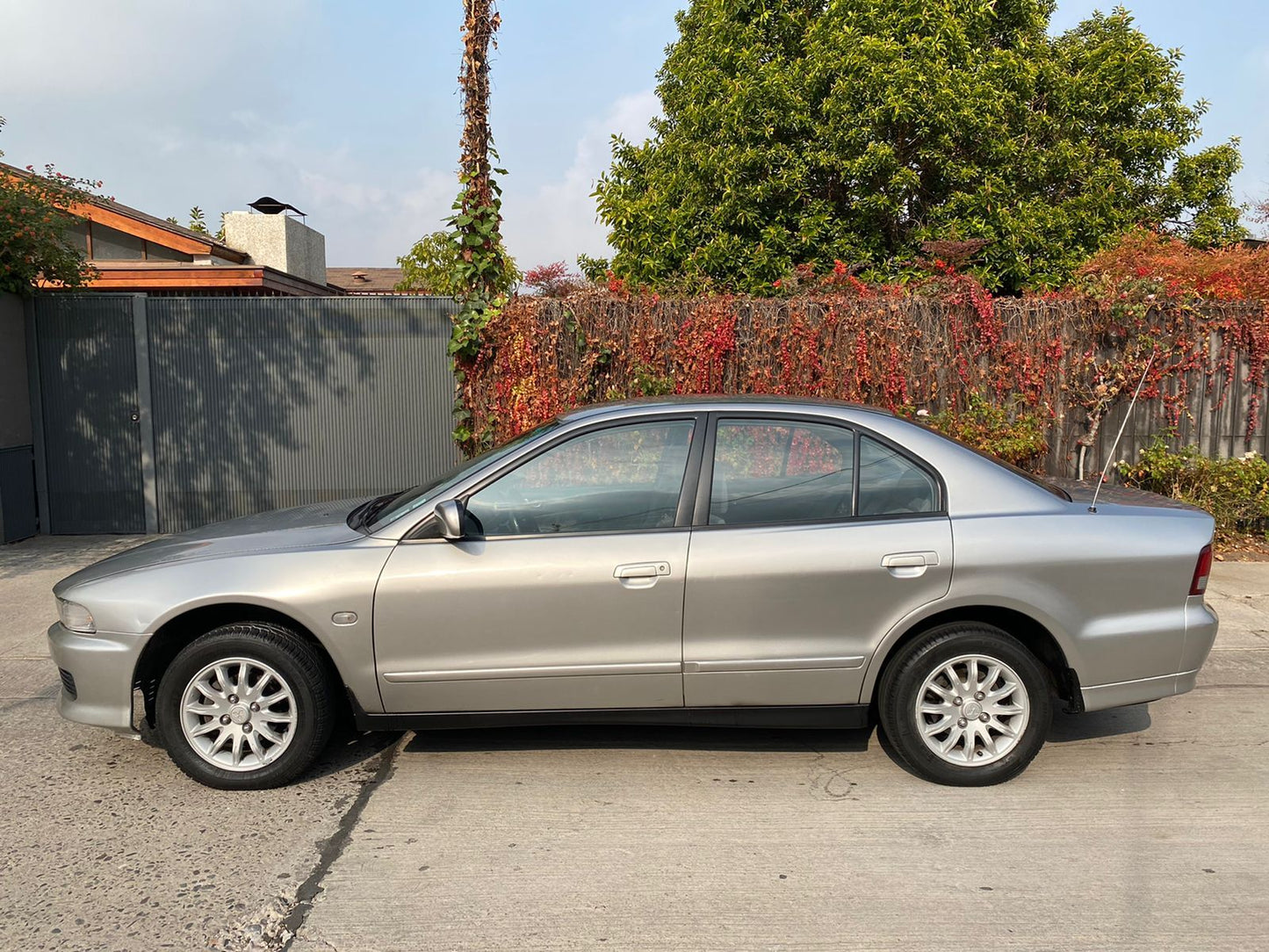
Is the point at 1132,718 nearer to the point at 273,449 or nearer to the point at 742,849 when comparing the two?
the point at 742,849

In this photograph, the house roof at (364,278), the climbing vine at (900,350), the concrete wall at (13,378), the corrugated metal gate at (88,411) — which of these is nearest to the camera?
the climbing vine at (900,350)

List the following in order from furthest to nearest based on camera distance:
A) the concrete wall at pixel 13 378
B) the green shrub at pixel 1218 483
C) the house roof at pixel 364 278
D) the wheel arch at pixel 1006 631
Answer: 1. the house roof at pixel 364 278
2. the concrete wall at pixel 13 378
3. the green shrub at pixel 1218 483
4. the wheel arch at pixel 1006 631

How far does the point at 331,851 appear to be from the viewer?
3.47 metres

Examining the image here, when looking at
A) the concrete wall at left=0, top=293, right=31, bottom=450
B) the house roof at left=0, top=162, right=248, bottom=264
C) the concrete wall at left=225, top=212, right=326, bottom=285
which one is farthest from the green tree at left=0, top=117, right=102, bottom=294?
the concrete wall at left=225, top=212, right=326, bottom=285

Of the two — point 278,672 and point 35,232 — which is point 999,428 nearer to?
point 278,672

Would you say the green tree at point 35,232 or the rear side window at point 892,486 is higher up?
the green tree at point 35,232

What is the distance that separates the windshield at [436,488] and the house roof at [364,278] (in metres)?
27.4

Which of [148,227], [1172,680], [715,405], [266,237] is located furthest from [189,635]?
[266,237]

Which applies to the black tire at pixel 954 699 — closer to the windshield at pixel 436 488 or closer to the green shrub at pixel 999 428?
the windshield at pixel 436 488

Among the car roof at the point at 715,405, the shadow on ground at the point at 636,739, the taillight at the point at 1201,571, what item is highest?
the car roof at the point at 715,405

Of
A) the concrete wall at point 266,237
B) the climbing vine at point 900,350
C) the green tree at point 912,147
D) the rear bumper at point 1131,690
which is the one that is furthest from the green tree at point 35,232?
the concrete wall at point 266,237

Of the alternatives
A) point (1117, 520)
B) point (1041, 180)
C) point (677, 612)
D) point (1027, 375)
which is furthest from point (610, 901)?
point (1041, 180)

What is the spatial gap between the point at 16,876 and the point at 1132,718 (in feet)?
16.3

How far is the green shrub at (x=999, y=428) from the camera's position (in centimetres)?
889
